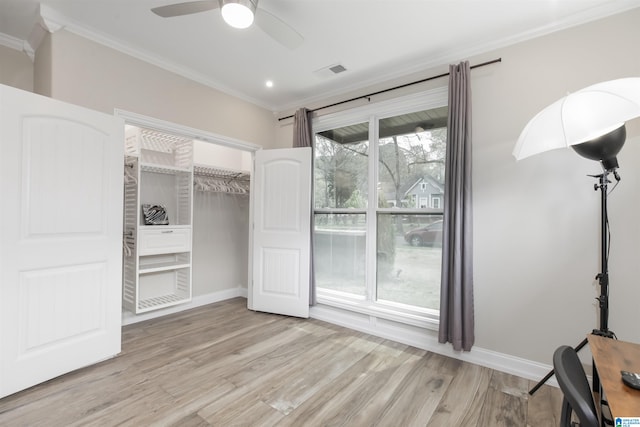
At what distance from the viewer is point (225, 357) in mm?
2631

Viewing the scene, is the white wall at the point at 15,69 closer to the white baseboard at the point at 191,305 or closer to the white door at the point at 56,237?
the white door at the point at 56,237

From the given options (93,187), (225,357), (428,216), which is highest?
(93,187)

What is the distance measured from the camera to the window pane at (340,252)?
349cm

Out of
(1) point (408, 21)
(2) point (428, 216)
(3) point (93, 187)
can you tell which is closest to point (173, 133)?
(3) point (93, 187)

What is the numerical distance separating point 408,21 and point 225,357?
3.21m

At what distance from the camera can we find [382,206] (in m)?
3.29

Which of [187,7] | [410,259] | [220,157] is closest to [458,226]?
[410,259]

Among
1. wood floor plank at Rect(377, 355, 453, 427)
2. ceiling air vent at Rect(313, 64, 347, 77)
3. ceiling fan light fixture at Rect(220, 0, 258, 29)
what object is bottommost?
wood floor plank at Rect(377, 355, 453, 427)

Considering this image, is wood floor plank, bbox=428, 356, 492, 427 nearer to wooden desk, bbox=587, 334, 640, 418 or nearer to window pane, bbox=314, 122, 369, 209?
wooden desk, bbox=587, 334, 640, 418

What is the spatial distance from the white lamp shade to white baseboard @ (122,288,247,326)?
4.05 metres

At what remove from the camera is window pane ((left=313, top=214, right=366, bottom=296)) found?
11.4ft

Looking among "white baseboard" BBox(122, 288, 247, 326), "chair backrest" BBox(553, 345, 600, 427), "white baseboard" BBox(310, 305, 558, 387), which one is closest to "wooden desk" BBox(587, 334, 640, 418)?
"chair backrest" BBox(553, 345, 600, 427)

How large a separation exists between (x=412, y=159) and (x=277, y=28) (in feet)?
6.05

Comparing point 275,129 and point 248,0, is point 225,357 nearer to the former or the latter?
point 248,0
